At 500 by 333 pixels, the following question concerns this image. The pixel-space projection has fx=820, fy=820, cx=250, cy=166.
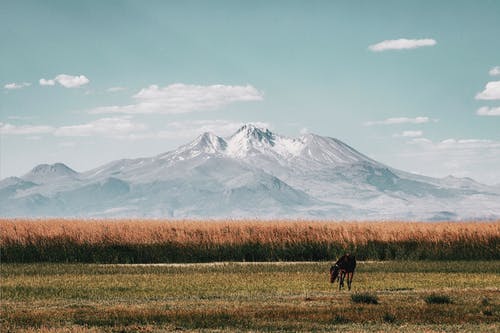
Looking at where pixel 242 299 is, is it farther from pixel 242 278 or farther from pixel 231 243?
pixel 231 243

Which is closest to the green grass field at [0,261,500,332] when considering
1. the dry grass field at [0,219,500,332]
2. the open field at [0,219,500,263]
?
the dry grass field at [0,219,500,332]

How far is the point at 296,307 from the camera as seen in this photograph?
22.0 meters

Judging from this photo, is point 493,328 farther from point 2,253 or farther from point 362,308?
point 2,253

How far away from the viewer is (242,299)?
24984 mm

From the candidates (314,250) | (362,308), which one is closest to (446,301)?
(362,308)

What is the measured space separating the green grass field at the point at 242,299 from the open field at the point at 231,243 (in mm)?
7524

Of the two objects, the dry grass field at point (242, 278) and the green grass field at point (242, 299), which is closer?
the green grass field at point (242, 299)

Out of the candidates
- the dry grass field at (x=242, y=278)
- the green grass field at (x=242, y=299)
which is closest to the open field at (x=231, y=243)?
the dry grass field at (x=242, y=278)

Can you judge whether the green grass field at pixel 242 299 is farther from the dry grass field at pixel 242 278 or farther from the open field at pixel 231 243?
the open field at pixel 231 243

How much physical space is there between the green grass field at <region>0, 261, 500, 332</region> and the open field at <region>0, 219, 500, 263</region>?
7.52 meters

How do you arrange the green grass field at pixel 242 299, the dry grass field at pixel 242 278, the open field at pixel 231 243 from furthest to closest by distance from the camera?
the open field at pixel 231 243 < the dry grass field at pixel 242 278 < the green grass field at pixel 242 299

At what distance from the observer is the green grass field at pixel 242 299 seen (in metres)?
19.3

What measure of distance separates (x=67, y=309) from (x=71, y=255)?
2645 cm

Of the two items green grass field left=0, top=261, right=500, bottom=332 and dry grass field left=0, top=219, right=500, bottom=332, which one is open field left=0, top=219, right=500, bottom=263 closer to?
dry grass field left=0, top=219, right=500, bottom=332
